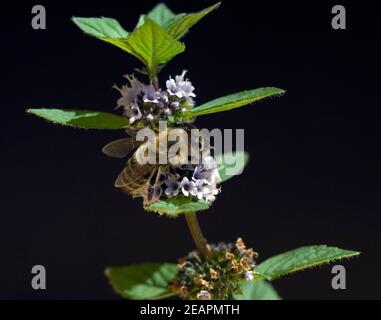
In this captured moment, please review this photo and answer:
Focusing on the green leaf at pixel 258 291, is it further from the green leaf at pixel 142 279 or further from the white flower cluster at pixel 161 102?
the white flower cluster at pixel 161 102

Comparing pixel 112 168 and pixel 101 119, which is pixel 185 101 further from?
pixel 112 168

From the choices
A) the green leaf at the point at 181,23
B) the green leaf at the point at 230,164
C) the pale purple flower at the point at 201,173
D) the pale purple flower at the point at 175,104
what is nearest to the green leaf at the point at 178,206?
the pale purple flower at the point at 201,173

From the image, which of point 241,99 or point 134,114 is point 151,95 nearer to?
point 134,114

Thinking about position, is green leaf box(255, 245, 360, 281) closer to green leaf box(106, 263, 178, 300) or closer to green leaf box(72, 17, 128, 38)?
green leaf box(106, 263, 178, 300)

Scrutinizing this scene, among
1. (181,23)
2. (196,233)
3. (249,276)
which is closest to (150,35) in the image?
(181,23)

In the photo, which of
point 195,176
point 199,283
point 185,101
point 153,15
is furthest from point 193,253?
point 153,15
